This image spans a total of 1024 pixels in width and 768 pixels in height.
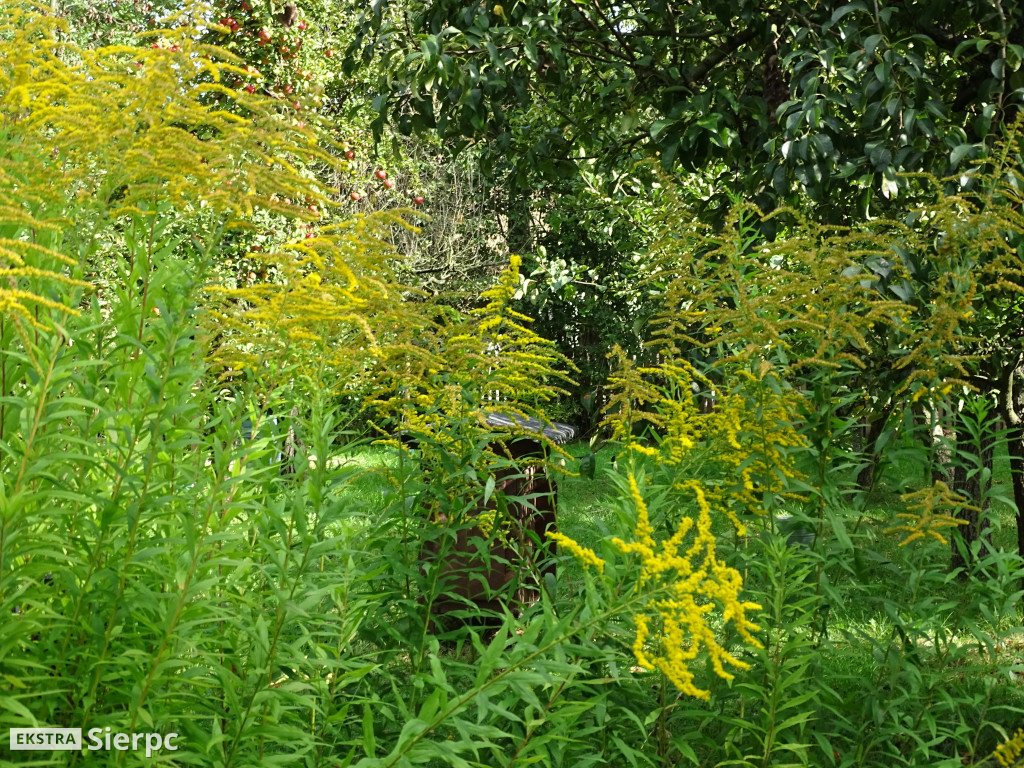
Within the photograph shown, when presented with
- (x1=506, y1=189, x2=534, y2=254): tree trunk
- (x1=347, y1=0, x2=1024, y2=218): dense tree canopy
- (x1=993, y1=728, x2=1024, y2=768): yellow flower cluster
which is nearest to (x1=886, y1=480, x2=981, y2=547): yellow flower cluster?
(x1=993, y1=728, x2=1024, y2=768): yellow flower cluster

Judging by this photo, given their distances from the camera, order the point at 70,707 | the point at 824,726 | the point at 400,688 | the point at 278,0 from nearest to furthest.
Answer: the point at 70,707 → the point at 400,688 → the point at 824,726 → the point at 278,0

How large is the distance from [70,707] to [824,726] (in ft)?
6.78

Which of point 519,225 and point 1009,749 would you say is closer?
point 1009,749

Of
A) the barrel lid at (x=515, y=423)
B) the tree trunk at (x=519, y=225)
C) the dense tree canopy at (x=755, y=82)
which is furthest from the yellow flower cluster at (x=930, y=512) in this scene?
the tree trunk at (x=519, y=225)

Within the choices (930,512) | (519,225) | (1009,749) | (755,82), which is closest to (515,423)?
(930,512)

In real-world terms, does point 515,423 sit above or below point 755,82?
below

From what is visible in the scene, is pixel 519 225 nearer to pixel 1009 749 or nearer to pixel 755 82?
pixel 755 82

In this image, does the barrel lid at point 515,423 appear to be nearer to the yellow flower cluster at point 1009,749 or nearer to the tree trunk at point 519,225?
the yellow flower cluster at point 1009,749

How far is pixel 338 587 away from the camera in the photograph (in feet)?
6.30

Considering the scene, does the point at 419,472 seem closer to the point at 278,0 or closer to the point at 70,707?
the point at 70,707

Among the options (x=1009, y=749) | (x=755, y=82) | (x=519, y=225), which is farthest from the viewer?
(x=519, y=225)

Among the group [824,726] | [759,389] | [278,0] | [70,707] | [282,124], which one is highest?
[278,0]

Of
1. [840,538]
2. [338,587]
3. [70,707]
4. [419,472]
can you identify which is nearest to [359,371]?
[419,472]

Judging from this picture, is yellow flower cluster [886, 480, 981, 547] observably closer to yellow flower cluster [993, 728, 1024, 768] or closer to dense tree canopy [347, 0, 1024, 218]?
yellow flower cluster [993, 728, 1024, 768]
